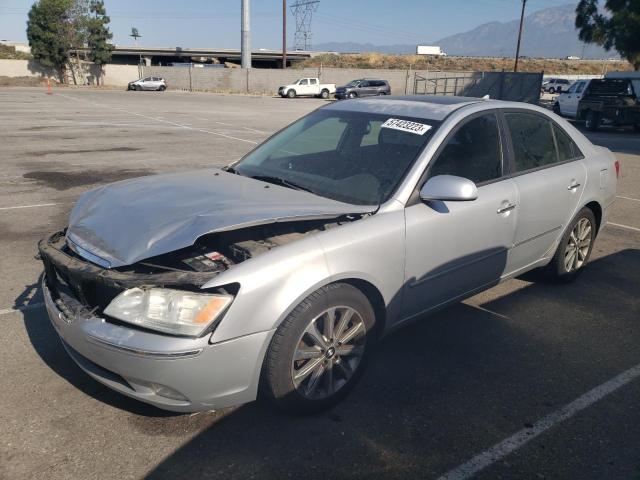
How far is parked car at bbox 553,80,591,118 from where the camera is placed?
2192 cm

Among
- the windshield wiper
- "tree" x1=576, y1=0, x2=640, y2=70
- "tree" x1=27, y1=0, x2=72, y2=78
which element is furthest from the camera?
"tree" x1=27, y1=0, x2=72, y2=78

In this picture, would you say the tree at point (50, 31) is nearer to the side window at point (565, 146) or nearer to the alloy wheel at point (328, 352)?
the side window at point (565, 146)

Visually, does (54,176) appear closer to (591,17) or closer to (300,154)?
(300,154)

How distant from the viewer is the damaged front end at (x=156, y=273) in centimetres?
254

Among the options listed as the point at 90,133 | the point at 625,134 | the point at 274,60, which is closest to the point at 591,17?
the point at 625,134

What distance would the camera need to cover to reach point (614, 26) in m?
32.8

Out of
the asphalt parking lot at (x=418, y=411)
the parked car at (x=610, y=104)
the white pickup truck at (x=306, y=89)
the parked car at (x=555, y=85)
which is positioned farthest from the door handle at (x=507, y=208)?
the parked car at (x=555, y=85)

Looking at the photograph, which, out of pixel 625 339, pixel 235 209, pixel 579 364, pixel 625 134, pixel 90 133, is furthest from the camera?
pixel 625 134

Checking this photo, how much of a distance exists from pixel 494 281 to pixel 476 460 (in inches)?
64.2

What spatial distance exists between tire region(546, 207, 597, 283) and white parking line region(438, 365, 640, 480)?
51.3 inches

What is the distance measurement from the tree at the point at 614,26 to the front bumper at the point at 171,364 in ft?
113

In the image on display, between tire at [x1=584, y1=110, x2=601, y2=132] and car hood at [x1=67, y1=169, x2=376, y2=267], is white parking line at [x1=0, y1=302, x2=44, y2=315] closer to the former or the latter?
car hood at [x1=67, y1=169, x2=376, y2=267]

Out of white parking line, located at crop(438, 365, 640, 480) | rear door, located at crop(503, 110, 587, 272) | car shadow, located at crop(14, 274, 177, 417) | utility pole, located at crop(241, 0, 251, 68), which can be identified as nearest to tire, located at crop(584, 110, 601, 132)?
rear door, located at crop(503, 110, 587, 272)

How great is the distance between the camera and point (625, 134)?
19.4m
